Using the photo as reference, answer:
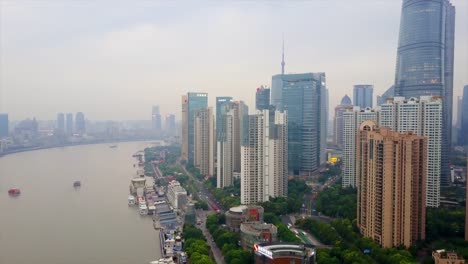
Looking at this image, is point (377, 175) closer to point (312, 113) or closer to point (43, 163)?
point (312, 113)

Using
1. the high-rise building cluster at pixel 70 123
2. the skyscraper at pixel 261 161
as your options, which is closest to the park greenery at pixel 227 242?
the skyscraper at pixel 261 161

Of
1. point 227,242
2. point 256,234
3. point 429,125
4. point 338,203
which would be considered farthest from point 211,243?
point 429,125

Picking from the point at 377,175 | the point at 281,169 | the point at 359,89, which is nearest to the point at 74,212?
the point at 281,169

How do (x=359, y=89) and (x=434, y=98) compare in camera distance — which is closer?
(x=434, y=98)

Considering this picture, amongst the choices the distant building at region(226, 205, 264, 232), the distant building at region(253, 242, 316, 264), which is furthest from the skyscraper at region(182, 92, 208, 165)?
the distant building at region(253, 242, 316, 264)

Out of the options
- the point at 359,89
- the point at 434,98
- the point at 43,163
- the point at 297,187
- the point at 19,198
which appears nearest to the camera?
the point at 434,98

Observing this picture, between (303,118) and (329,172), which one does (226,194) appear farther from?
(303,118)
